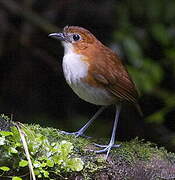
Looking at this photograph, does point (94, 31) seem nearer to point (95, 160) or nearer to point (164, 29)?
point (164, 29)

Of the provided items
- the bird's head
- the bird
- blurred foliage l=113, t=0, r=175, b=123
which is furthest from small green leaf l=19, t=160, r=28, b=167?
blurred foliage l=113, t=0, r=175, b=123

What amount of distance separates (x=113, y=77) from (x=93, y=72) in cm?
18

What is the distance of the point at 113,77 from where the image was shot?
3436 mm

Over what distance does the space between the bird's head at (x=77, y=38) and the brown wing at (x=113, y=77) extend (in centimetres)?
13

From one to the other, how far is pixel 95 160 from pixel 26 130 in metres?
0.47

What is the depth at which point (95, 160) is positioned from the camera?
9.68 feet

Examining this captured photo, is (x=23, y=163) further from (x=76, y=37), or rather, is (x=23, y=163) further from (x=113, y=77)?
(x=76, y=37)

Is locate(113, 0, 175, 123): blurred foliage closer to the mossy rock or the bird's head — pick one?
the bird's head

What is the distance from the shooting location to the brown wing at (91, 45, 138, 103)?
11.0 ft

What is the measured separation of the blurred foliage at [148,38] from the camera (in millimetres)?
4926

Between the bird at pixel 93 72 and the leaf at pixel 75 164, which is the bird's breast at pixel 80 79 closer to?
the bird at pixel 93 72

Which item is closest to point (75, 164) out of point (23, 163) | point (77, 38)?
point (23, 163)

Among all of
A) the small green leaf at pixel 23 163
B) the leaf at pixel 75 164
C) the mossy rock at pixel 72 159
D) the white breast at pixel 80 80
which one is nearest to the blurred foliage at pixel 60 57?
the white breast at pixel 80 80

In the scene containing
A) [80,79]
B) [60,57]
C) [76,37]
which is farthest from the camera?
[60,57]
